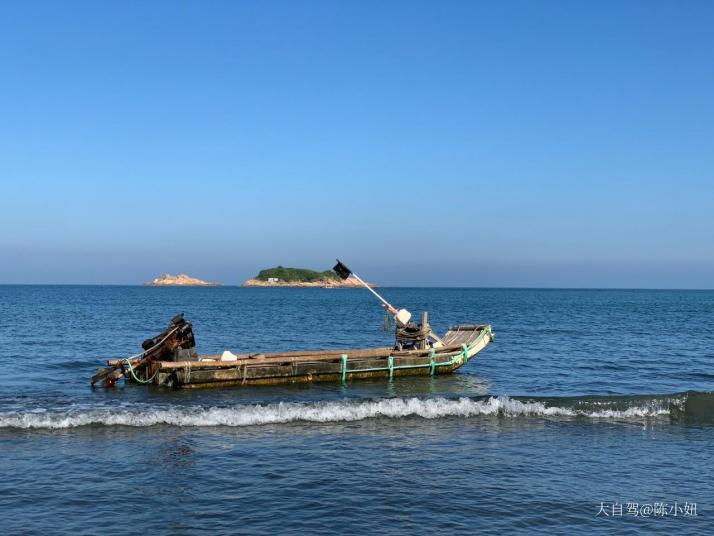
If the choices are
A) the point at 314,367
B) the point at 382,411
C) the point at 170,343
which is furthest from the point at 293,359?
the point at 382,411

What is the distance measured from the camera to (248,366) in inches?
954

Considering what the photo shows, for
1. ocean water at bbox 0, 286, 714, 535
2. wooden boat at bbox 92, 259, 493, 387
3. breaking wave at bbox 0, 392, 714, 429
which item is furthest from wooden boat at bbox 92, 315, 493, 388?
breaking wave at bbox 0, 392, 714, 429

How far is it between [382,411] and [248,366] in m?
6.87

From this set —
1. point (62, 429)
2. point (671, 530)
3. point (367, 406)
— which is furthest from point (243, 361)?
point (671, 530)

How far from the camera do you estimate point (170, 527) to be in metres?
10.4

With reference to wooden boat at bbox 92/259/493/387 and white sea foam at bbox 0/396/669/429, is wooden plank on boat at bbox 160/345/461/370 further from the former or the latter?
A: white sea foam at bbox 0/396/669/429

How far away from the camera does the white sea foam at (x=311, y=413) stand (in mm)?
17734

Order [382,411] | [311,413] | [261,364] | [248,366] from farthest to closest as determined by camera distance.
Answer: [261,364] → [248,366] → [382,411] → [311,413]

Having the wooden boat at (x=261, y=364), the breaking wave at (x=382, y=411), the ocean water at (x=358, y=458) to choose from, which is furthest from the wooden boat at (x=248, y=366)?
the breaking wave at (x=382, y=411)

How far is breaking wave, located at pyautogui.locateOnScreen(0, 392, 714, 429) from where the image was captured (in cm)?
1786

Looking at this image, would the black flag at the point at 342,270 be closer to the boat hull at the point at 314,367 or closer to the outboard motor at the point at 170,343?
the boat hull at the point at 314,367

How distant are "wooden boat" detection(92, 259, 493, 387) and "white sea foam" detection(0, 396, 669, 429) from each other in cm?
417

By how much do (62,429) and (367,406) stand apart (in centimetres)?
888

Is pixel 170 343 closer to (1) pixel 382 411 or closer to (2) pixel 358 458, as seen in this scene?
(1) pixel 382 411
